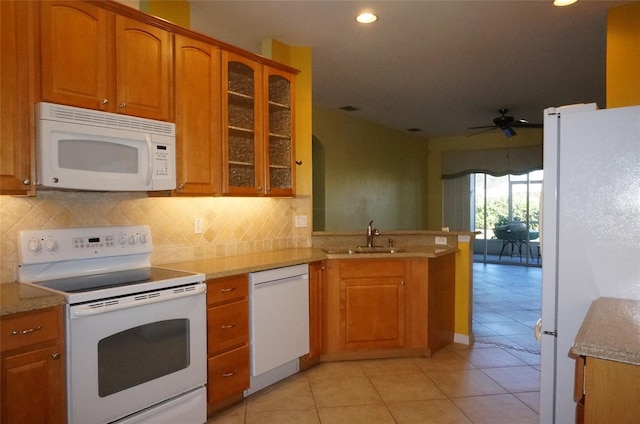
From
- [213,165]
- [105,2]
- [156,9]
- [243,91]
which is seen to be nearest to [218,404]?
[213,165]

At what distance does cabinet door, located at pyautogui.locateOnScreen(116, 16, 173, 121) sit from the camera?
94.0 inches

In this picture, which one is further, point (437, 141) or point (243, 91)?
point (437, 141)

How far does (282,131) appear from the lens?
3.56m

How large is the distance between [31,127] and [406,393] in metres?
2.71

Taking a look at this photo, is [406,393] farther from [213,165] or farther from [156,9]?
[156,9]

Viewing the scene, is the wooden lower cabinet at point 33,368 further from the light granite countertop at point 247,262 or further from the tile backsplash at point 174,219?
the light granite countertop at point 247,262

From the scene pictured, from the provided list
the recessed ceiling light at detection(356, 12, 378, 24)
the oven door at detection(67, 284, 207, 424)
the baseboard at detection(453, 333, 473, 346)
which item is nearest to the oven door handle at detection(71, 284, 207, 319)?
the oven door at detection(67, 284, 207, 424)

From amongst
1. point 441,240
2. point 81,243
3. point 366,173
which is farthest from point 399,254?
point 366,173

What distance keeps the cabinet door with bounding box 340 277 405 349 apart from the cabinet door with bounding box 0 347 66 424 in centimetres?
208

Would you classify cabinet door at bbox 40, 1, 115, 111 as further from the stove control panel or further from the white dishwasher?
the white dishwasher

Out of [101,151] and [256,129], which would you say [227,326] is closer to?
[101,151]

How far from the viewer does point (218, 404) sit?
269cm

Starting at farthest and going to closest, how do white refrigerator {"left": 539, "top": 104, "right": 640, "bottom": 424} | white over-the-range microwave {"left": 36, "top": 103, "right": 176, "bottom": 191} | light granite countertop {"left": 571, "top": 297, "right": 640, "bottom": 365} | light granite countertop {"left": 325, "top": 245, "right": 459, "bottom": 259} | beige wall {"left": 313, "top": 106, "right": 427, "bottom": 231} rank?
1. beige wall {"left": 313, "top": 106, "right": 427, "bottom": 231}
2. light granite countertop {"left": 325, "top": 245, "right": 459, "bottom": 259}
3. white over-the-range microwave {"left": 36, "top": 103, "right": 176, "bottom": 191}
4. white refrigerator {"left": 539, "top": 104, "right": 640, "bottom": 424}
5. light granite countertop {"left": 571, "top": 297, "right": 640, "bottom": 365}

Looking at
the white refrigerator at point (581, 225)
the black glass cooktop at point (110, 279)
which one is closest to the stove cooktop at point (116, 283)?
the black glass cooktop at point (110, 279)
